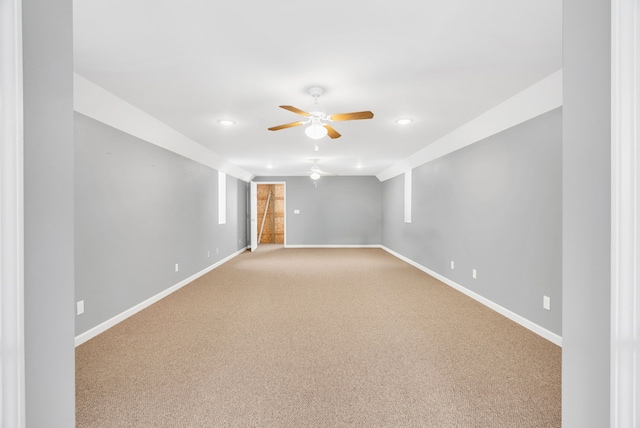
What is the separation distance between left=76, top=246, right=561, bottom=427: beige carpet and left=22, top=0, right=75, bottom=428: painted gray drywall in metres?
1.23

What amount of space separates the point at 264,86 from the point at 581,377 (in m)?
2.97

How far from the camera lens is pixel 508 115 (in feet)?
11.3

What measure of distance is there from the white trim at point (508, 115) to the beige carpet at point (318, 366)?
87.5 inches

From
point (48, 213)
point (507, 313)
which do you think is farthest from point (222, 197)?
point (48, 213)

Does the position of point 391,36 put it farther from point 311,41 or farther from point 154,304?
point 154,304

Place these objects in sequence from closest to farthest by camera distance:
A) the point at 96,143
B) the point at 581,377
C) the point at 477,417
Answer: the point at 581,377
the point at 477,417
the point at 96,143

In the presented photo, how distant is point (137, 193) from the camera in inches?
153

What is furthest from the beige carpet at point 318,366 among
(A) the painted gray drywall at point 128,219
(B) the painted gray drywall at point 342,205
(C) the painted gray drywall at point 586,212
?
(B) the painted gray drywall at point 342,205

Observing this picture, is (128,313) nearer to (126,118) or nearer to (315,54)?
(126,118)

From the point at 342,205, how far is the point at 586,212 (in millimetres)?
9555

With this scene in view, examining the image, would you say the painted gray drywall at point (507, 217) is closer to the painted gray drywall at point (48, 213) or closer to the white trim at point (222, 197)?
the painted gray drywall at point (48, 213)

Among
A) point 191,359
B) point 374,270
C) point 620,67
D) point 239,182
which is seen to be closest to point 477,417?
point 620,67
